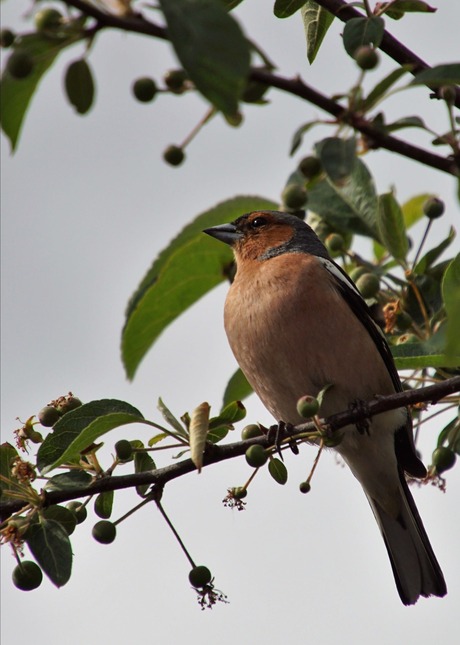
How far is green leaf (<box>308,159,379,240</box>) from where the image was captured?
14.2 feet

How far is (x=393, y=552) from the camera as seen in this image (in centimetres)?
592

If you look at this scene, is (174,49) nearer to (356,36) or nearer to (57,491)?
(356,36)

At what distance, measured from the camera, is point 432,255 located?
4484 mm

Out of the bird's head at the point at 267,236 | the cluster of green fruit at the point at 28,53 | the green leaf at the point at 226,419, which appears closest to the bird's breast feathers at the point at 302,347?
the bird's head at the point at 267,236

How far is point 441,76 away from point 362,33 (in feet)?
1.40

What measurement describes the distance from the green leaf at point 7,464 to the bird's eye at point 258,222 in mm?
3492

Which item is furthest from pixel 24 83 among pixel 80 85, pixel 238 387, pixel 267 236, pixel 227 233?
pixel 267 236

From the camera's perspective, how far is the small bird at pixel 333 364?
5297mm

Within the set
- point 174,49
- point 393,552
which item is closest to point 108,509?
point 174,49

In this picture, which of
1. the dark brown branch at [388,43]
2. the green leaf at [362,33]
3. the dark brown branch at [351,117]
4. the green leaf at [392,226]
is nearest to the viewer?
the dark brown branch at [351,117]

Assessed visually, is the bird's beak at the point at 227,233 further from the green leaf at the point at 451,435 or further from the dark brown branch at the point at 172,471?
the dark brown branch at the point at 172,471

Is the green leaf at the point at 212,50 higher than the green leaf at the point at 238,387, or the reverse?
the green leaf at the point at 238,387

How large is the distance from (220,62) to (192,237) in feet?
8.25

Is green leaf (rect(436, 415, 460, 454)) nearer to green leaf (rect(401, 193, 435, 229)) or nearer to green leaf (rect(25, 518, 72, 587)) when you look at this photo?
green leaf (rect(401, 193, 435, 229))
